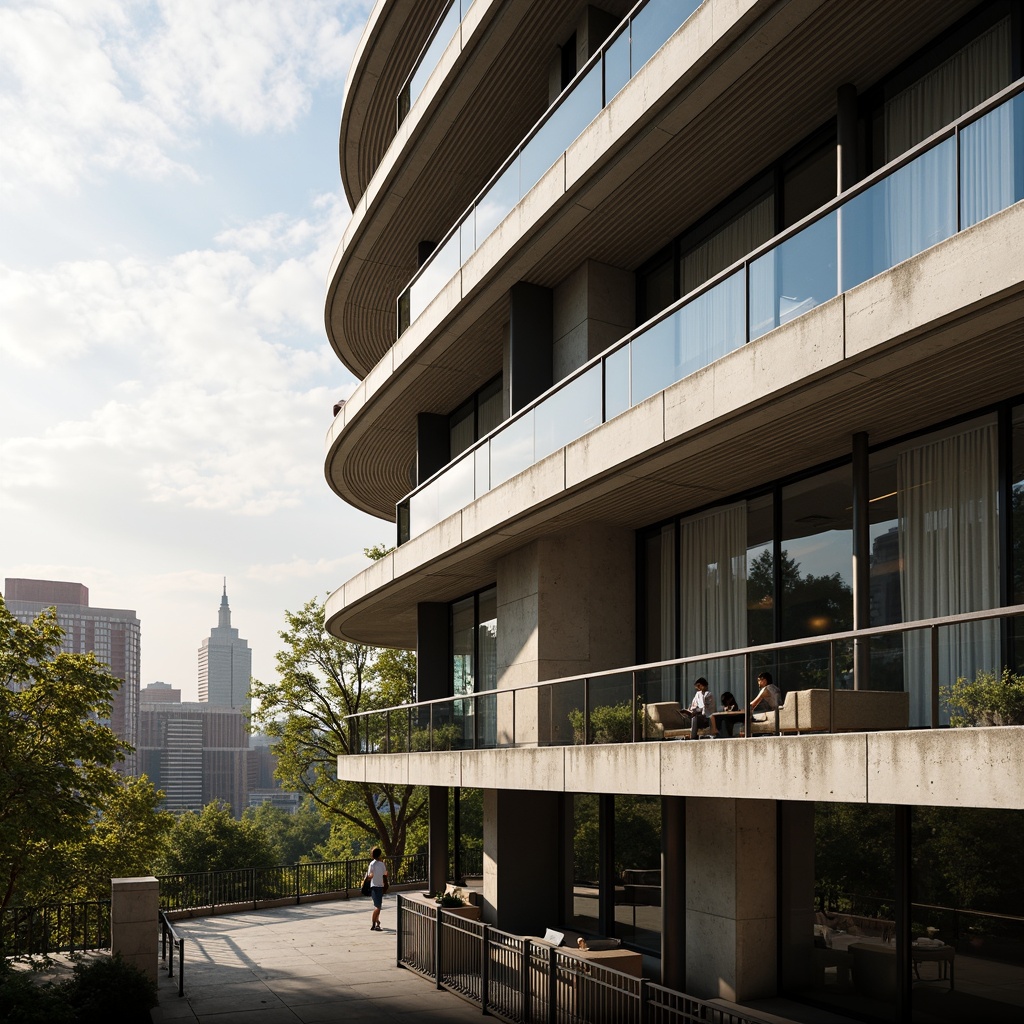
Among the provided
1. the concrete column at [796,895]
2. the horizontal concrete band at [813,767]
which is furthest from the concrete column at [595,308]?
the concrete column at [796,895]

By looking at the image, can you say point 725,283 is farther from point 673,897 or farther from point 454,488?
point 454,488

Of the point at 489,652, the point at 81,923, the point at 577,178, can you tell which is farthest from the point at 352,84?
the point at 81,923

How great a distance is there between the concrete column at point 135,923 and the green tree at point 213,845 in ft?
122

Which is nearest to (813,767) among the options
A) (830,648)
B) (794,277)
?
(830,648)

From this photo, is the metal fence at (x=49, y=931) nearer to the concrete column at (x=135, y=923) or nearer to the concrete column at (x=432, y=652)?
the concrete column at (x=135, y=923)

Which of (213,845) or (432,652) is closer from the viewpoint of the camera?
(432,652)

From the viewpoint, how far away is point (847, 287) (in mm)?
11875

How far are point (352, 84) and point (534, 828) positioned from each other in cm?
1790

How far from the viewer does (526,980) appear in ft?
52.1

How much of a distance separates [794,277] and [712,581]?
20.4 feet

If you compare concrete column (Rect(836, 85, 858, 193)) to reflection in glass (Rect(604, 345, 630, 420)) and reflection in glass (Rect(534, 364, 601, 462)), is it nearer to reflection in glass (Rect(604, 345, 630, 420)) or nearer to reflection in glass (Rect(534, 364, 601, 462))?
reflection in glass (Rect(604, 345, 630, 420))

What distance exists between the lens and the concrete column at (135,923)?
1883cm

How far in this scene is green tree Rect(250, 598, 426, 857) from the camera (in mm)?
47719

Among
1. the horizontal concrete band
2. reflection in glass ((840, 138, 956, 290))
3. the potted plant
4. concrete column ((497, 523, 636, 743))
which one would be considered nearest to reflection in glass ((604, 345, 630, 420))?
concrete column ((497, 523, 636, 743))
